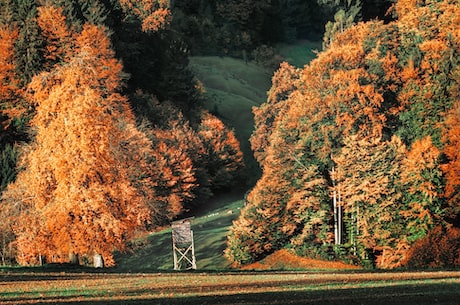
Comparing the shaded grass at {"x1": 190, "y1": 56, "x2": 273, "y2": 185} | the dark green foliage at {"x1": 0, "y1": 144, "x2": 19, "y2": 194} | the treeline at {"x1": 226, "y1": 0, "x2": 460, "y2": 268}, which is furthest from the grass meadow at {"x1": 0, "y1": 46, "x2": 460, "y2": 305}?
the shaded grass at {"x1": 190, "y1": 56, "x2": 273, "y2": 185}

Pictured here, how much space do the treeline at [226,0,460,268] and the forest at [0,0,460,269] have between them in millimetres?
150

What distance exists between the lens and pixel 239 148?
364ft

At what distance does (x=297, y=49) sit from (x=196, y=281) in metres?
142

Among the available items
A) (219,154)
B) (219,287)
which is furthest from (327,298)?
(219,154)

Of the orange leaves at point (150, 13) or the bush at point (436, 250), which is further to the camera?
the orange leaves at point (150, 13)

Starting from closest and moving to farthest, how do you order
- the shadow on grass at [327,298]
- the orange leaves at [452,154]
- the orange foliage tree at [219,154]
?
the shadow on grass at [327,298]
the orange leaves at [452,154]
the orange foliage tree at [219,154]

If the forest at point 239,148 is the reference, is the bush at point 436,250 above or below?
below

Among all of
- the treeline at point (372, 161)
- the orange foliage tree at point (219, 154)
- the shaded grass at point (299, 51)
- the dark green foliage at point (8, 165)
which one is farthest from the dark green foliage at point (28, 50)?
the shaded grass at point (299, 51)

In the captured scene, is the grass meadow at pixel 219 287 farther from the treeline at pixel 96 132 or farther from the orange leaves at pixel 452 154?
the orange leaves at pixel 452 154

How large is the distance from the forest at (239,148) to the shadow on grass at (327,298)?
18295mm

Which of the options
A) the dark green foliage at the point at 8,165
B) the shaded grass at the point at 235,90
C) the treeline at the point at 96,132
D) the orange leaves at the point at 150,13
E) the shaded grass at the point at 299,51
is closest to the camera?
the treeline at the point at 96,132

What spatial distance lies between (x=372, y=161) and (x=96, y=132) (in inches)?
1038

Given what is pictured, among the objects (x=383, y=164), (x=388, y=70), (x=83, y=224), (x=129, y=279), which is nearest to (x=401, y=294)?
(x=129, y=279)

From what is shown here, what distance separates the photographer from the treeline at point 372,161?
2259 inches
